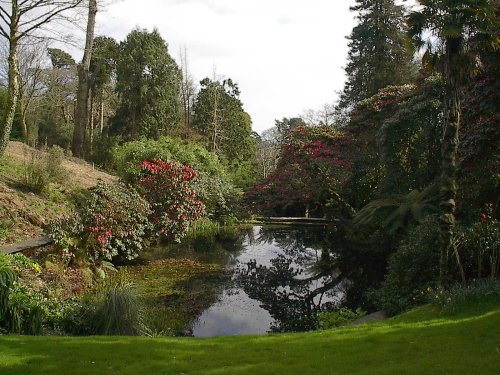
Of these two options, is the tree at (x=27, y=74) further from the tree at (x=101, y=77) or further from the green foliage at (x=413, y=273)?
the green foliage at (x=413, y=273)

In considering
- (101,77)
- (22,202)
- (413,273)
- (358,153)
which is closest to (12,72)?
(22,202)

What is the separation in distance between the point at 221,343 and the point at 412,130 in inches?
423

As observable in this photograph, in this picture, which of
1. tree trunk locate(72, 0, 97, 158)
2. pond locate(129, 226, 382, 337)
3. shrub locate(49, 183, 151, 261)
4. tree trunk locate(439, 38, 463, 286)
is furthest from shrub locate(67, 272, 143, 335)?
tree trunk locate(72, 0, 97, 158)

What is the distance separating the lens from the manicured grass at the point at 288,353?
4398 mm

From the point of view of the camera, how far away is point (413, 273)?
896cm

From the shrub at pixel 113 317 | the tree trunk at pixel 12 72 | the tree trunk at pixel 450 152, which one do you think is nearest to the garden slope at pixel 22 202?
the tree trunk at pixel 12 72

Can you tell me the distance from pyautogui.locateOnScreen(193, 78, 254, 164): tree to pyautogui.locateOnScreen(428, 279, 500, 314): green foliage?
28.5m

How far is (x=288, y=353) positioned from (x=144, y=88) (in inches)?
994

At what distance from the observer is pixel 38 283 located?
8.62m

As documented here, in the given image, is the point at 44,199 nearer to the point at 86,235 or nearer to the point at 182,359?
the point at 86,235

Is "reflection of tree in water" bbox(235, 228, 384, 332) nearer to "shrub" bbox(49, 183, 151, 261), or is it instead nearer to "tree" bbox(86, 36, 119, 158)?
"shrub" bbox(49, 183, 151, 261)

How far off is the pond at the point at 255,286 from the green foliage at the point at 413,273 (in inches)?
62.4

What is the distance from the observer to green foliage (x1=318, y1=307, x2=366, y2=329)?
8.72 m

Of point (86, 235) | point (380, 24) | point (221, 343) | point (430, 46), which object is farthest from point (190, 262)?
point (380, 24)
